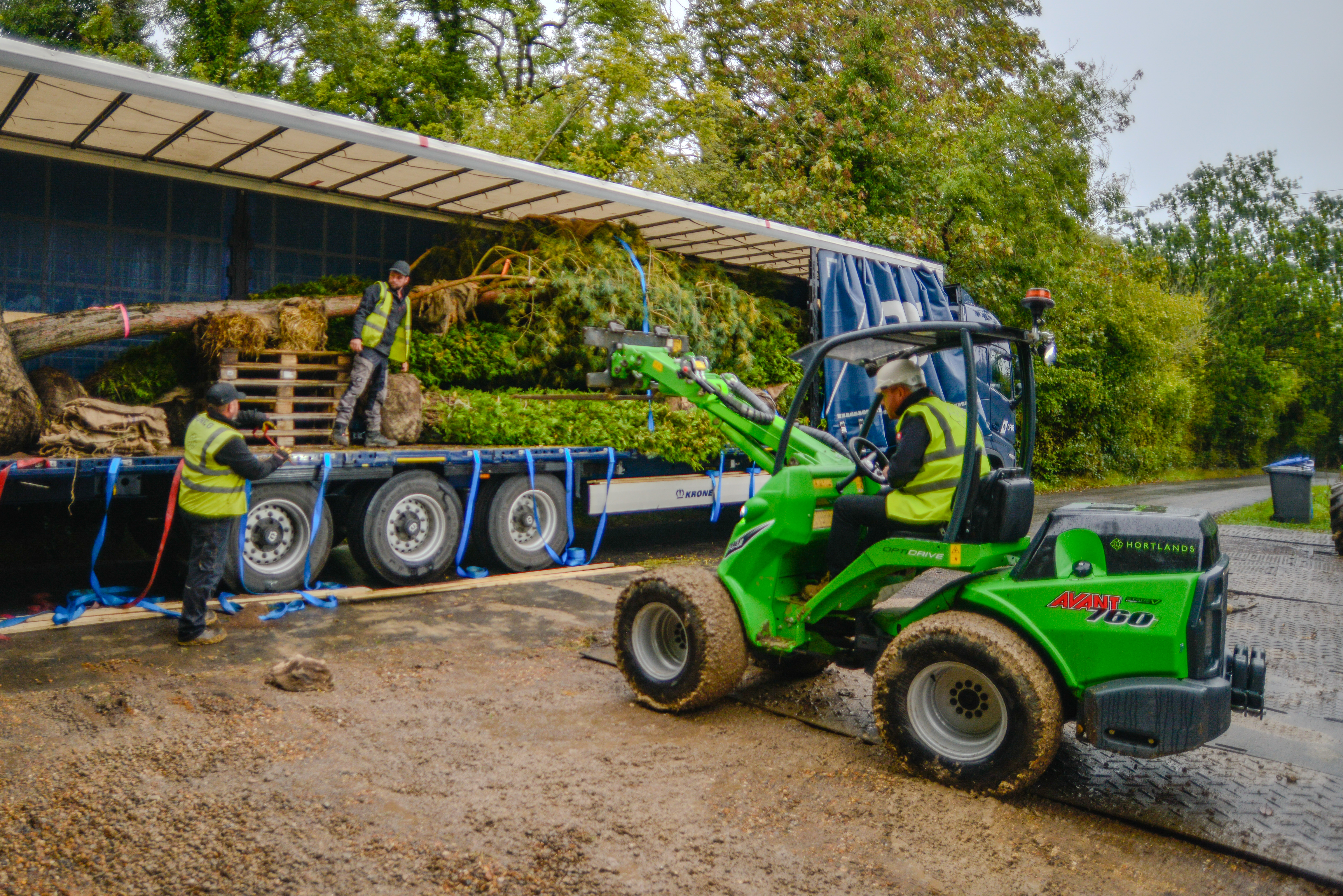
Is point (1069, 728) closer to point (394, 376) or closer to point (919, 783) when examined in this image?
point (919, 783)

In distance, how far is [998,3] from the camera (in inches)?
1005

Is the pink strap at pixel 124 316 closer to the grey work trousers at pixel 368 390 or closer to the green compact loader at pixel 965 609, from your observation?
the grey work trousers at pixel 368 390

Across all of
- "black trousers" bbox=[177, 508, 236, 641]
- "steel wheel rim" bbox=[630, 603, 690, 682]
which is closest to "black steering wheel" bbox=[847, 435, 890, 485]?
"steel wheel rim" bbox=[630, 603, 690, 682]

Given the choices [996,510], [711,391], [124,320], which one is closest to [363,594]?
[124,320]

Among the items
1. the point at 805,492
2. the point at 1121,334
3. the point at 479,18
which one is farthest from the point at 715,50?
the point at 805,492

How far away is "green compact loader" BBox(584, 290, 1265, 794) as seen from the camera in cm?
A: 390

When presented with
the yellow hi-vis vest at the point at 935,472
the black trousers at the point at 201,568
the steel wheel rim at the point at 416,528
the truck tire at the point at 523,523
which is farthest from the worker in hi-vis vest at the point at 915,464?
the truck tire at the point at 523,523

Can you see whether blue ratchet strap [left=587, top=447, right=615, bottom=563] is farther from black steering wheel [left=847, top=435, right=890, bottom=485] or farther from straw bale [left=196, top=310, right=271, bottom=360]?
black steering wheel [left=847, top=435, right=890, bottom=485]

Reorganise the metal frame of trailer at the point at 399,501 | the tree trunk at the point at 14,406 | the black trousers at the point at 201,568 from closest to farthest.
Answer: the black trousers at the point at 201,568 → the tree trunk at the point at 14,406 → the metal frame of trailer at the point at 399,501

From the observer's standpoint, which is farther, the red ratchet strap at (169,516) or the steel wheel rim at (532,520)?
the steel wheel rim at (532,520)

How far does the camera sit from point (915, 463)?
466 cm

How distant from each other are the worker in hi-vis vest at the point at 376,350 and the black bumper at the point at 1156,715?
20.8 feet

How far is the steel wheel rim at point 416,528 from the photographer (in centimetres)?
838

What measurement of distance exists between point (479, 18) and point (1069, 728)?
935 inches
